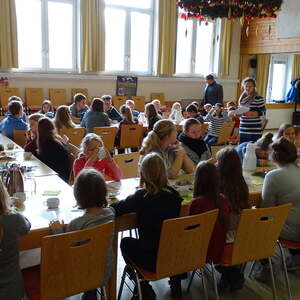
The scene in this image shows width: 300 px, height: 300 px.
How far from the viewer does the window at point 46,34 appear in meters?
8.60

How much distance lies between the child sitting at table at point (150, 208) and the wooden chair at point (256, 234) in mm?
401

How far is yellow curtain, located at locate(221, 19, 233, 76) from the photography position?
11.0 meters

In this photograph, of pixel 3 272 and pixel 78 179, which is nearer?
pixel 3 272

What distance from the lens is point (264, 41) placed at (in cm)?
1054

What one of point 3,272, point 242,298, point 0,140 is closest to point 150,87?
point 0,140

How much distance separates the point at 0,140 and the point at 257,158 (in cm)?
305

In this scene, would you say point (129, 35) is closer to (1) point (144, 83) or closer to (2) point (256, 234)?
(1) point (144, 83)

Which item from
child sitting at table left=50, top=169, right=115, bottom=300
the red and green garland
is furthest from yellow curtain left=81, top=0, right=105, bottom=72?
child sitting at table left=50, top=169, right=115, bottom=300

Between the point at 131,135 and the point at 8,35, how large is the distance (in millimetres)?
4323

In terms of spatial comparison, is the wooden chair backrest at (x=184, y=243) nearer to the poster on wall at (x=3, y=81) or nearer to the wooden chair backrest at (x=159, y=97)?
the poster on wall at (x=3, y=81)

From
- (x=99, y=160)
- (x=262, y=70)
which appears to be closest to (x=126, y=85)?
(x=262, y=70)

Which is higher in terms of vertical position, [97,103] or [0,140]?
[97,103]

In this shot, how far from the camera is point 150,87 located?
33.6 ft

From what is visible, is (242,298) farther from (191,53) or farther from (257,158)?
(191,53)
